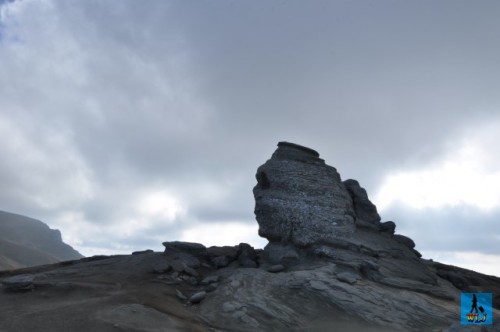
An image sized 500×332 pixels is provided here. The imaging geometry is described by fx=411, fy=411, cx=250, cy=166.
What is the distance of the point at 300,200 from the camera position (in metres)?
31.2

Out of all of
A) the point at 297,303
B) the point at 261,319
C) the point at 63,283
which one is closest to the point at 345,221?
the point at 297,303

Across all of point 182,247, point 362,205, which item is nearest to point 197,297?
point 182,247

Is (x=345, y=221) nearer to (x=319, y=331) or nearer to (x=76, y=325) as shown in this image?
(x=319, y=331)

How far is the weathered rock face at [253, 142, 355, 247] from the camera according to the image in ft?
98.1

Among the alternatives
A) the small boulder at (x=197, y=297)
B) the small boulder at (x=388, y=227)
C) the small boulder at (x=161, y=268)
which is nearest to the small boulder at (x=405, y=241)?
the small boulder at (x=388, y=227)

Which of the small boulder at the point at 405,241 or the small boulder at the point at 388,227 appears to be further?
the small boulder at the point at 388,227

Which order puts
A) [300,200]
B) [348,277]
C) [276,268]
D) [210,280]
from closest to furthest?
1. [348,277]
2. [210,280]
3. [276,268]
4. [300,200]

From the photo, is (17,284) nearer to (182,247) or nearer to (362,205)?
(182,247)

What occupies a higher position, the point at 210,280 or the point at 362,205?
the point at 362,205

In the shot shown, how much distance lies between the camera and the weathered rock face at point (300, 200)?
29906 millimetres

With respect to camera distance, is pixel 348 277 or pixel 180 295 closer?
pixel 348 277

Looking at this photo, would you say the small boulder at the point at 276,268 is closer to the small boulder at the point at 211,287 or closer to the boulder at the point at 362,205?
the small boulder at the point at 211,287

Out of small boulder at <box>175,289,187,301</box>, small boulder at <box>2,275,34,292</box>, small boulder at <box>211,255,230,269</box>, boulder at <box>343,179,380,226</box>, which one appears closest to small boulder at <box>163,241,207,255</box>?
small boulder at <box>211,255,230,269</box>

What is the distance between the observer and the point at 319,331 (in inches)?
804
